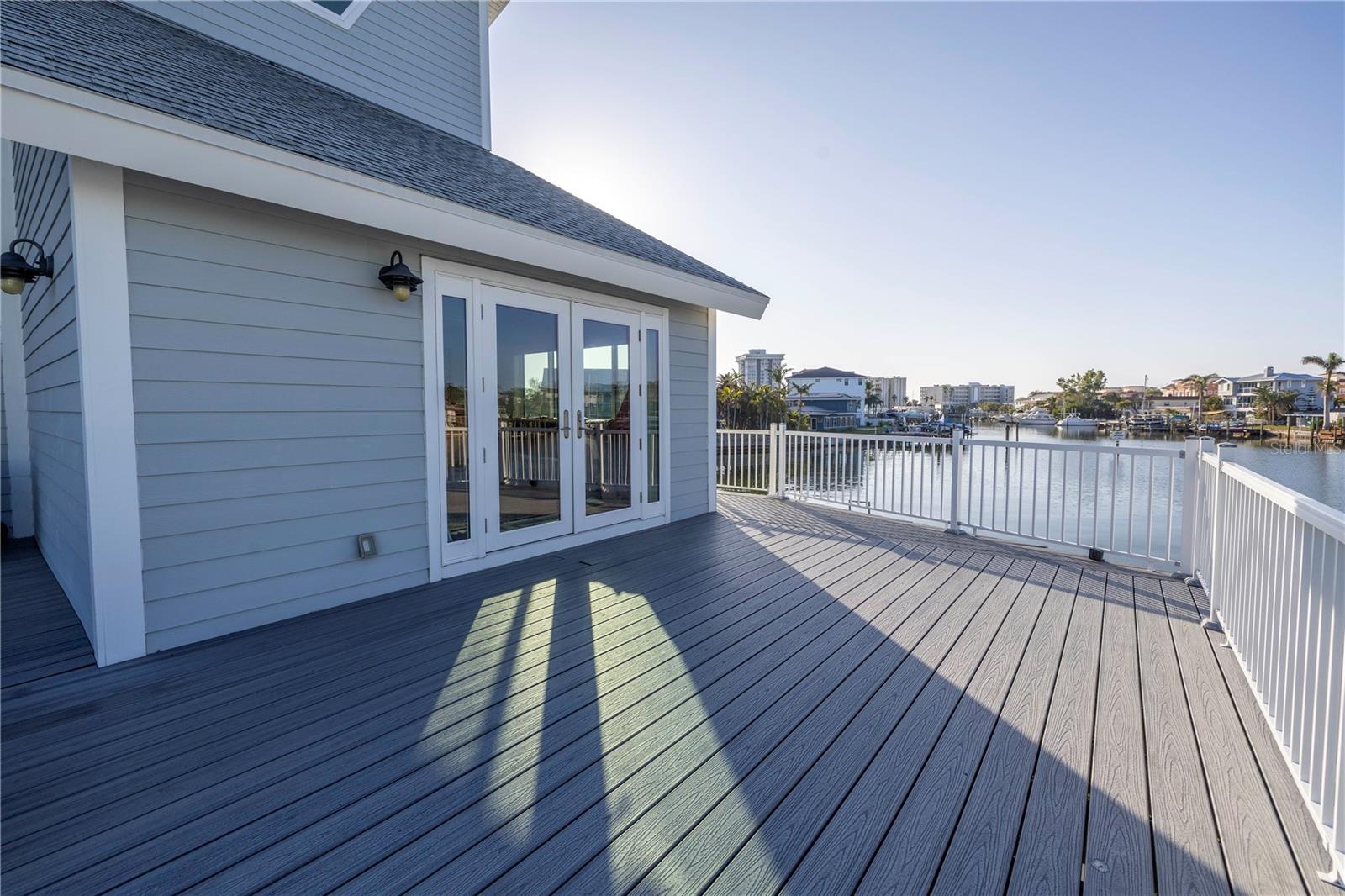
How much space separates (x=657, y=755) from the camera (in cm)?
178

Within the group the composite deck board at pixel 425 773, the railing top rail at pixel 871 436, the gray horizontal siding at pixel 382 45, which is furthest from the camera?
the railing top rail at pixel 871 436

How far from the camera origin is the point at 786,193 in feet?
28.8

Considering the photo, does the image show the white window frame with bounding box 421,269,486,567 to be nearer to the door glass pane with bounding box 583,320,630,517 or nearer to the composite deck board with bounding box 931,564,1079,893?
the door glass pane with bounding box 583,320,630,517

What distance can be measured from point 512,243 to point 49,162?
Answer: 226 cm

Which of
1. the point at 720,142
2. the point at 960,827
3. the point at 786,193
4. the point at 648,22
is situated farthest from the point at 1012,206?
the point at 960,827

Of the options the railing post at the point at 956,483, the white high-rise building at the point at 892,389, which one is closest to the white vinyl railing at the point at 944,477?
the railing post at the point at 956,483

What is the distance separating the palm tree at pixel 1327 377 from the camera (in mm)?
12148

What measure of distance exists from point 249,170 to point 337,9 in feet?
11.2

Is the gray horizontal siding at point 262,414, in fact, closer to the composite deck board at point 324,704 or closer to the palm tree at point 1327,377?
the composite deck board at point 324,704

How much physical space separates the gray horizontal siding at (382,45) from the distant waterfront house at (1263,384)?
19.3 m

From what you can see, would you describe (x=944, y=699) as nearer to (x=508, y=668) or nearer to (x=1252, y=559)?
(x=1252, y=559)

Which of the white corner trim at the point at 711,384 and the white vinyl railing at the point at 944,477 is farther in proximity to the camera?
the white corner trim at the point at 711,384

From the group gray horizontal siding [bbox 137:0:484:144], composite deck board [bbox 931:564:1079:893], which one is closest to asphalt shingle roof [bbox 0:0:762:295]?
gray horizontal siding [bbox 137:0:484:144]

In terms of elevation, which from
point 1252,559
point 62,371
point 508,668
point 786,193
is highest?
point 786,193
